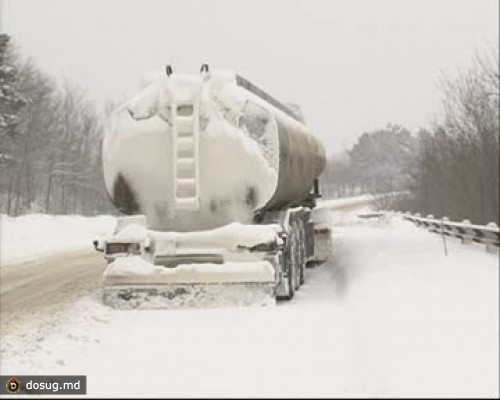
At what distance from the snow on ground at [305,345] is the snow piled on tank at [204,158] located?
144 cm

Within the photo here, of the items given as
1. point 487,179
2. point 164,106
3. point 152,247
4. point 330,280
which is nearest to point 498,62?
point 487,179

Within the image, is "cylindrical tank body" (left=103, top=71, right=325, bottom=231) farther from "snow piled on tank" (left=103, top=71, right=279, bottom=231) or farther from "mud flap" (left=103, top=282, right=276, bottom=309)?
"mud flap" (left=103, top=282, right=276, bottom=309)

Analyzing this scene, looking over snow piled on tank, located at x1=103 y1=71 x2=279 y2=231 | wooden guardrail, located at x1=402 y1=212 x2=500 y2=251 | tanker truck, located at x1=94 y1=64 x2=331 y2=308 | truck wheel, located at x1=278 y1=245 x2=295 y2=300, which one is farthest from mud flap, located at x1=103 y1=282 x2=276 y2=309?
wooden guardrail, located at x1=402 y1=212 x2=500 y2=251

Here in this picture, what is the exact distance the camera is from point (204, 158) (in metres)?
8.39

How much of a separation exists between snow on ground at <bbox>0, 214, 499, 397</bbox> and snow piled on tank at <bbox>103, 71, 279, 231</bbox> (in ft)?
4.71

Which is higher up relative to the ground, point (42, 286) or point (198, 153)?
point (198, 153)

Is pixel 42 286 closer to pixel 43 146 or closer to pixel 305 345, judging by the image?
pixel 305 345

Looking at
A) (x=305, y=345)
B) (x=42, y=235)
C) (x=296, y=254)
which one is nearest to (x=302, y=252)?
A: (x=296, y=254)

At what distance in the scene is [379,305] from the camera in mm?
7078

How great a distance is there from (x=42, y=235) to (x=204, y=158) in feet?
59.7

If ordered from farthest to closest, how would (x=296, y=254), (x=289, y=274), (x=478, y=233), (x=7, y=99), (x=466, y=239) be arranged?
(x=7, y=99) < (x=466, y=239) < (x=478, y=233) < (x=296, y=254) < (x=289, y=274)

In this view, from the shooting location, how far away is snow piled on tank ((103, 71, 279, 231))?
8367 millimetres

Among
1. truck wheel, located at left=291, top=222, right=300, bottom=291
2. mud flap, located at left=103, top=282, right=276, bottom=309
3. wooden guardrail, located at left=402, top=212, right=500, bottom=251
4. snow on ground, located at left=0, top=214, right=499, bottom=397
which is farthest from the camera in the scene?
wooden guardrail, located at left=402, top=212, right=500, bottom=251

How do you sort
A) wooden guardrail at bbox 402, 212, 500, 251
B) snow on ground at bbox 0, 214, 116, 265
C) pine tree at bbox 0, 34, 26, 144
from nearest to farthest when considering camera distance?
wooden guardrail at bbox 402, 212, 500, 251, snow on ground at bbox 0, 214, 116, 265, pine tree at bbox 0, 34, 26, 144
